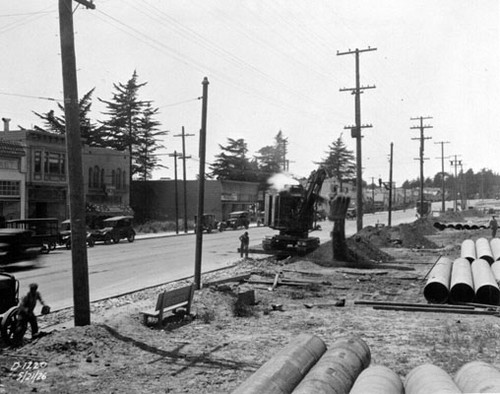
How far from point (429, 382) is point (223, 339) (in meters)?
5.64

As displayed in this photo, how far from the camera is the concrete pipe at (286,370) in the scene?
20.5ft

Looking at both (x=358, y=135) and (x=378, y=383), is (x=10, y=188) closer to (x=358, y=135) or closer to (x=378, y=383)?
(x=358, y=135)

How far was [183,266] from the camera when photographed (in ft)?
78.6

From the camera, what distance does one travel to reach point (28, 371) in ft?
27.6

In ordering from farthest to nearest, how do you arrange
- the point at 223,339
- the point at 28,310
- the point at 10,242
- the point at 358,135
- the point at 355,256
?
the point at 358,135
the point at 355,256
the point at 10,242
the point at 223,339
the point at 28,310

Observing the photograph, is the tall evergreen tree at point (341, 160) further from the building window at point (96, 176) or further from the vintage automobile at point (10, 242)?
the vintage automobile at point (10, 242)

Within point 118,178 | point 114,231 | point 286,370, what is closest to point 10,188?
point 114,231

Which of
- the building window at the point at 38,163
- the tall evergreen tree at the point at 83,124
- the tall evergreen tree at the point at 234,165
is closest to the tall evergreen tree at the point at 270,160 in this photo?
the tall evergreen tree at the point at 234,165

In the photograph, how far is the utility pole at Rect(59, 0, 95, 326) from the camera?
10.9m

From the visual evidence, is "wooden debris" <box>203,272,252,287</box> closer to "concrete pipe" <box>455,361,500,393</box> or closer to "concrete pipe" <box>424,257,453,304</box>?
"concrete pipe" <box>424,257,453,304</box>

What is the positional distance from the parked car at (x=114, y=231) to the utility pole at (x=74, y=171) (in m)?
24.6

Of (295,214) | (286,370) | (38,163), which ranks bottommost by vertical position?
(286,370)

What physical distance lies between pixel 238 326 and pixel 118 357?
349cm

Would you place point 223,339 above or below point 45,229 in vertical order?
below
